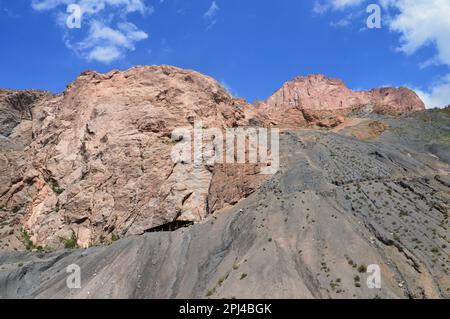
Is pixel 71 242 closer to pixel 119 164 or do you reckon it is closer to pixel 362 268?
pixel 119 164

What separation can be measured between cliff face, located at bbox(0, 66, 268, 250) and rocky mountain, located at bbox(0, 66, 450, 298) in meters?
0.14

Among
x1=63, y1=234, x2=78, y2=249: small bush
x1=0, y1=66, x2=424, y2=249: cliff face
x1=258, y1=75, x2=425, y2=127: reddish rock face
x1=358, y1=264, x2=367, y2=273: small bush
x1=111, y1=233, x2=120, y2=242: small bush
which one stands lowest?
x1=358, y1=264, x2=367, y2=273: small bush

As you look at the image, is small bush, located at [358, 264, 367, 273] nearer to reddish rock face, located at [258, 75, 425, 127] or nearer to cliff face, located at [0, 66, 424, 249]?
cliff face, located at [0, 66, 424, 249]

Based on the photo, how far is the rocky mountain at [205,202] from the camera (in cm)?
3309

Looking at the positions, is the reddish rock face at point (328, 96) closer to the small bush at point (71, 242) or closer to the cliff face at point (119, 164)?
the cliff face at point (119, 164)

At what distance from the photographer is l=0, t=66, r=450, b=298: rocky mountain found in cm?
3309

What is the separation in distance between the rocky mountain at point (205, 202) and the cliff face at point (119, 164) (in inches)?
5.5

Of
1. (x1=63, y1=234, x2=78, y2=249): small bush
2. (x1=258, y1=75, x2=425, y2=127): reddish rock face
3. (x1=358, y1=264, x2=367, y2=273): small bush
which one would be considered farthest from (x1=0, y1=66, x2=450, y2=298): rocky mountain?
(x1=258, y1=75, x2=425, y2=127): reddish rock face

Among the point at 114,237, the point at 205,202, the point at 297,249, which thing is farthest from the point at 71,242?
the point at 297,249

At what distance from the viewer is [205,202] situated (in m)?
46.8

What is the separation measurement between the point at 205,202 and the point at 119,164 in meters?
10.2
